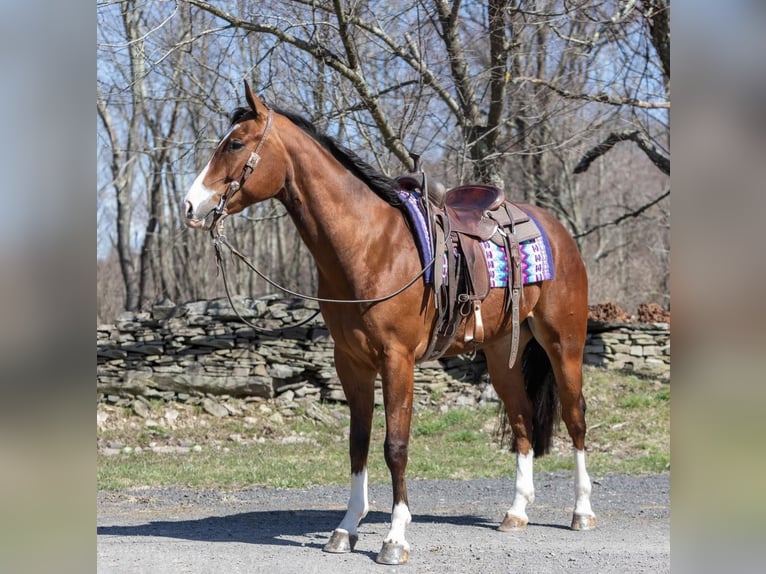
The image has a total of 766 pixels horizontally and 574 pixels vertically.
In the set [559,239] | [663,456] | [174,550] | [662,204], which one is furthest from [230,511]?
[662,204]

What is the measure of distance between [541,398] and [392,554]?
1898mm

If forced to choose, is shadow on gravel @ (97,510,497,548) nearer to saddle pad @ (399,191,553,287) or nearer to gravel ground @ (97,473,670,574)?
gravel ground @ (97,473,670,574)

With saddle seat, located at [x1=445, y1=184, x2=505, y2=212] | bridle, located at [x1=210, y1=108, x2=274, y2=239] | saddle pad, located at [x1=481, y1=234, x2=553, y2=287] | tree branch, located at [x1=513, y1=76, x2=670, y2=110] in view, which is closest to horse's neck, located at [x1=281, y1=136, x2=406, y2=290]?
bridle, located at [x1=210, y1=108, x2=274, y2=239]

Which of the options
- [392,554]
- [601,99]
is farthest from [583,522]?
[601,99]

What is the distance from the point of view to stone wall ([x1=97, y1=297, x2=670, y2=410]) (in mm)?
11000

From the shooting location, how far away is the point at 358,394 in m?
4.68

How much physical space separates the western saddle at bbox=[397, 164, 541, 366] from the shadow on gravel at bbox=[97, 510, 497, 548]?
1.37 m

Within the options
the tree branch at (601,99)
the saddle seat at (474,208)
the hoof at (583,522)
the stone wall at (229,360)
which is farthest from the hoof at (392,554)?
the stone wall at (229,360)

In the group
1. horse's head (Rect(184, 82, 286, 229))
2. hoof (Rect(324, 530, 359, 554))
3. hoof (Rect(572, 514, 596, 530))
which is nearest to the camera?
horse's head (Rect(184, 82, 286, 229))

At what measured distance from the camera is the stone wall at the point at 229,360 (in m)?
11.0

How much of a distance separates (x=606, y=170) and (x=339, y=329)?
21.2 m

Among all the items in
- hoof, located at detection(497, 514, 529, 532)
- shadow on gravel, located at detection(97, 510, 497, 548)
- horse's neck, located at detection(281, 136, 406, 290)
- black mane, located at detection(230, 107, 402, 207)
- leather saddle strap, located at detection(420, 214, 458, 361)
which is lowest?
shadow on gravel, located at detection(97, 510, 497, 548)

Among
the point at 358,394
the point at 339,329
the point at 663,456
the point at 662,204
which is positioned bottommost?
the point at 663,456

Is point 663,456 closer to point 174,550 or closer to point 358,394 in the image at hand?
point 358,394
